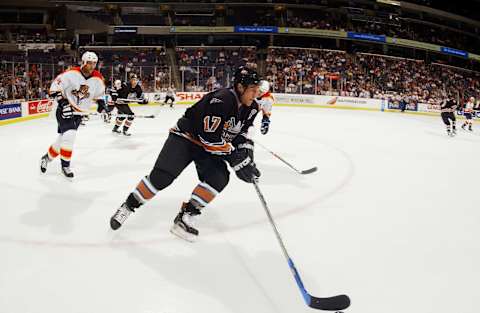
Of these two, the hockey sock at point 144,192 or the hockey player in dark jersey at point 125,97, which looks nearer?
the hockey sock at point 144,192

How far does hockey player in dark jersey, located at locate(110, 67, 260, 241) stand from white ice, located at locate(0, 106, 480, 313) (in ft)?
0.99

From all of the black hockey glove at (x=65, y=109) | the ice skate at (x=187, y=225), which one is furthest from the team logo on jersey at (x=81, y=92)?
the ice skate at (x=187, y=225)

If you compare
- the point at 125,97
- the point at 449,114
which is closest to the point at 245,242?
the point at 125,97

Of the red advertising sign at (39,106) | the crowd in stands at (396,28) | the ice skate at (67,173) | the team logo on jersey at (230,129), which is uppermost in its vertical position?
the crowd in stands at (396,28)

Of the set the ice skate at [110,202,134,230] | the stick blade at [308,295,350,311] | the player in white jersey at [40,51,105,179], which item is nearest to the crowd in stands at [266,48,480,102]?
the player in white jersey at [40,51,105,179]

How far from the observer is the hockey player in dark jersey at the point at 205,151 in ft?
8.56

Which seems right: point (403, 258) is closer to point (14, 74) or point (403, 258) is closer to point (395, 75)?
point (14, 74)

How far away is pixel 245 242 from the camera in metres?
3.03

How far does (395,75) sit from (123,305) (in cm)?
2447

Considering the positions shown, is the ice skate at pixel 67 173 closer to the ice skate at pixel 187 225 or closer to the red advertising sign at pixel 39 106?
the ice skate at pixel 187 225

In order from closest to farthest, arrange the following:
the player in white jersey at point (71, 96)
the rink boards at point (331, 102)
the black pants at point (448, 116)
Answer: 1. the player in white jersey at point (71, 96)
2. the black pants at point (448, 116)
3. the rink boards at point (331, 102)

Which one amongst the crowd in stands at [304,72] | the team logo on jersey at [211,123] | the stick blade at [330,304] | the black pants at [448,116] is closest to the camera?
the stick blade at [330,304]

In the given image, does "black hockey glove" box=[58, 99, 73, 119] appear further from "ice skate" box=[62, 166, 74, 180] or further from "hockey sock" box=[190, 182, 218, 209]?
"hockey sock" box=[190, 182, 218, 209]

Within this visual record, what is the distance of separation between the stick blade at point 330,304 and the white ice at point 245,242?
14cm
